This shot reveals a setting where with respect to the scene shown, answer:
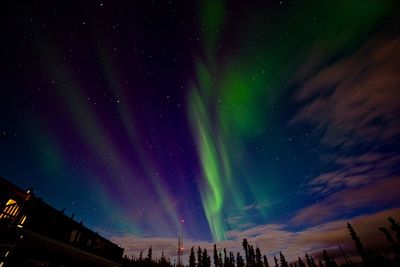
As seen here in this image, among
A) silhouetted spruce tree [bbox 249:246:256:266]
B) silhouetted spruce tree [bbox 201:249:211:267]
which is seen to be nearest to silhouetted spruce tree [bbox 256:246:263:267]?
silhouetted spruce tree [bbox 249:246:256:266]

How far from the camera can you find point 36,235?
40.8 ft

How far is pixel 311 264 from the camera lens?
115750 millimetres

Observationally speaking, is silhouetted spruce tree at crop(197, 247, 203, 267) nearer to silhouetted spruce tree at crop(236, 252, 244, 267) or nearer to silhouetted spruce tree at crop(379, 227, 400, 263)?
silhouetted spruce tree at crop(236, 252, 244, 267)

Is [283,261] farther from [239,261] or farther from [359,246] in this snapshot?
[359,246]

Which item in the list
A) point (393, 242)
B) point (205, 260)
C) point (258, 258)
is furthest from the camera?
point (258, 258)

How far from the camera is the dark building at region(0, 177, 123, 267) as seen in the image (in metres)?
11.5

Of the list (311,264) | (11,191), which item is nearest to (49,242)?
(11,191)

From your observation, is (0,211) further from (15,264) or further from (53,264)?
(53,264)

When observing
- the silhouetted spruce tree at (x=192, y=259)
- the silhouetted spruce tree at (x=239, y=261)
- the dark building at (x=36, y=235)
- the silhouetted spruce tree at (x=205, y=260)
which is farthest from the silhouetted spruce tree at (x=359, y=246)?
the dark building at (x=36, y=235)

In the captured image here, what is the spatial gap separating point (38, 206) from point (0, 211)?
2967 mm

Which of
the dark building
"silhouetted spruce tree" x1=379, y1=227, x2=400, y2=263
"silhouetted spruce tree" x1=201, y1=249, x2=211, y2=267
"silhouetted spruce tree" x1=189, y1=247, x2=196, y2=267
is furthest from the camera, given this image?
"silhouetted spruce tree" x1=189, y1=247, x2=196, y2=267

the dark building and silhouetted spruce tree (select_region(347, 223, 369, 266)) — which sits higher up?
silhouetted spruce tree (select_region(347, 223, 369, 266))

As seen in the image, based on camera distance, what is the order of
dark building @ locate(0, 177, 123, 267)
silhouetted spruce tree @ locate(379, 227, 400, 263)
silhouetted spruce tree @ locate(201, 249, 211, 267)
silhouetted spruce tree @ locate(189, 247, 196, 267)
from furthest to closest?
silhouetted spruce tree @ locate(189, 247, 196, 267) → silhouetted spruce tree @ locate(201, 249, 211, 267) → silhouetted spruce tree @ locate(379, 227, 400, 263) → dark building @ locate(0, 177, 123, 267)

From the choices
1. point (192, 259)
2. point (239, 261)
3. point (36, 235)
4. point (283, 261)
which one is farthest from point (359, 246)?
point (36, 235)
